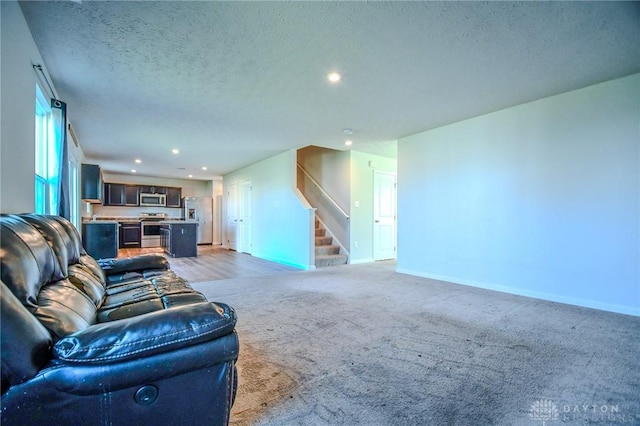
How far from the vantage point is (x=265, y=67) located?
9.46 feet

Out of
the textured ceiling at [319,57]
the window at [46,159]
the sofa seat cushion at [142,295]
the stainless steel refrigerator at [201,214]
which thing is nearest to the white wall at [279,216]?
the textured ceiling at [319,57]

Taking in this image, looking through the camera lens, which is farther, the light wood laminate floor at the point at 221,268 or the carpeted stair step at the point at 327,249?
the carpeted stair step at the point at 327,249

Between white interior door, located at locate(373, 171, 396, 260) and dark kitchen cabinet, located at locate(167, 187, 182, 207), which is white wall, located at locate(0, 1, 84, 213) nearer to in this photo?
white interior door, located at locate(373, 171, 396, 260)

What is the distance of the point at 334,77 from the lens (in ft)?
10.1

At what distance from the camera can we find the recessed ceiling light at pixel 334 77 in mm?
3006

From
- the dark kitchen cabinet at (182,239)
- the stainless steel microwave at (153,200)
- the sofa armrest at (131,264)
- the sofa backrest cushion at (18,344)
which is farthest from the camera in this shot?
the stainless steel microwave at (153,200)

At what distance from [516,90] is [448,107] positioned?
0.75 m

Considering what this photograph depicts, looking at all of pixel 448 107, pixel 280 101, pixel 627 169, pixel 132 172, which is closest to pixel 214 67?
pixel 280 101

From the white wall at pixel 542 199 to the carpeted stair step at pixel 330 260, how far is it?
5.81ft

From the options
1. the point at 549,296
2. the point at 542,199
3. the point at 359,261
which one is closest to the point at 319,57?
the point at 542,199

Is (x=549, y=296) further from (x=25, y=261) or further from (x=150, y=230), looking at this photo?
(x=150, y=230)

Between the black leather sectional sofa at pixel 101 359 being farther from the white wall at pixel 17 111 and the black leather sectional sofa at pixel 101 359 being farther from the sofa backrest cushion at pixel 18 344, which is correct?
the white wall at pixel 17 111

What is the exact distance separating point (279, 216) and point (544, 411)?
5.69m

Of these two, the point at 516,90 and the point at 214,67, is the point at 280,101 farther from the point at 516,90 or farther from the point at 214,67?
the point at 516,90
